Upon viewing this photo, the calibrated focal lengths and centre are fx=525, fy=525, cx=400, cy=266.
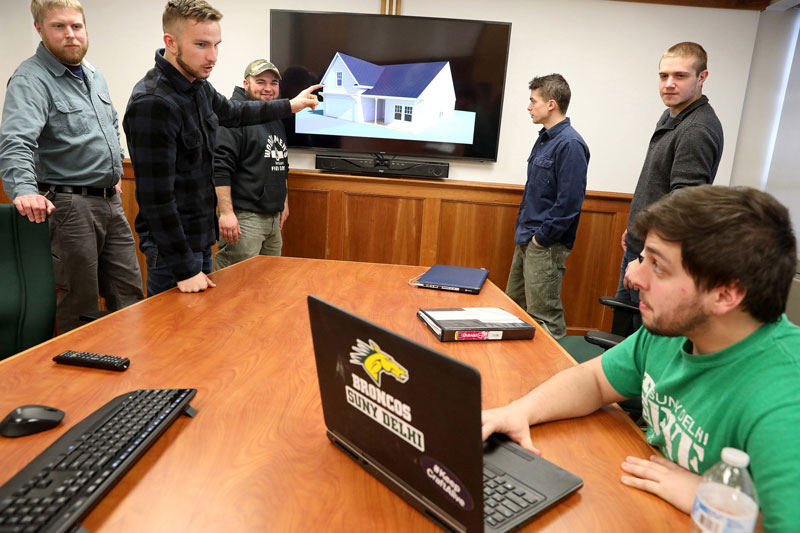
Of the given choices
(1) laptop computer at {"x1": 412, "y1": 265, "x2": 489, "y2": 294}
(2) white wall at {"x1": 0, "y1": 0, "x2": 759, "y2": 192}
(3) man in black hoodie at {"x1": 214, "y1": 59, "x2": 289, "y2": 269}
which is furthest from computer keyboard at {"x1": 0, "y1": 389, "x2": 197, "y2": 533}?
(2) white wall at {"x1": 0, "y1": 0, "x2": 759, "y2": 192}

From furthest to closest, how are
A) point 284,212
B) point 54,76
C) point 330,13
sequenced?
point 330,13 < point 284,212 < point 54,76

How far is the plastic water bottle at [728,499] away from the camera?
0.63 meters

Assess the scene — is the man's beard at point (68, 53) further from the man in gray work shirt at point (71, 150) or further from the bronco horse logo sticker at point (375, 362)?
the bronco horse logo sticker at point (375, 362)

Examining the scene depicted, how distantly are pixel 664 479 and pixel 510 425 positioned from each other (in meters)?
0.26

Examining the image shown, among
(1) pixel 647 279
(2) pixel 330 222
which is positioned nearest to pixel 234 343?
(1) pixel 647 279

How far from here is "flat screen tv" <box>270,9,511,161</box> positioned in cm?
365

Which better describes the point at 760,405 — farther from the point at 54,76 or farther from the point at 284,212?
the point at 284,212

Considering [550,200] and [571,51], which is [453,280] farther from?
[571,51]

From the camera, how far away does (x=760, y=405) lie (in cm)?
78

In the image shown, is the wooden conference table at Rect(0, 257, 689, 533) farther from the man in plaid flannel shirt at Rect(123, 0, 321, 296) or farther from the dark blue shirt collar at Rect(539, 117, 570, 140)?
the dark blue shirt collar at Rect(539, 117, 570, 140)

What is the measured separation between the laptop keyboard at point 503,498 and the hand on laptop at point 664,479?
198 mm

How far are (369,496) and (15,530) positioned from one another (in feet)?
1.52

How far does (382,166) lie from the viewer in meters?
3.75

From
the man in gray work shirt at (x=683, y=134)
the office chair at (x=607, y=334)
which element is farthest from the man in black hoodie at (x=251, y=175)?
the man in gray work shirt at (x=683, y=134)
